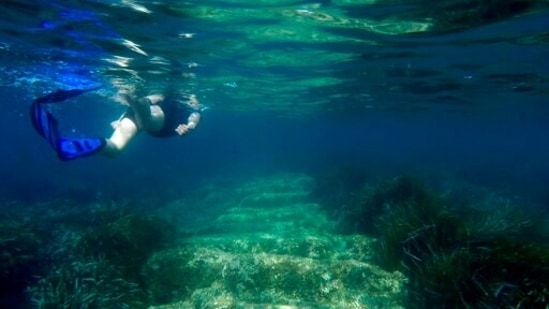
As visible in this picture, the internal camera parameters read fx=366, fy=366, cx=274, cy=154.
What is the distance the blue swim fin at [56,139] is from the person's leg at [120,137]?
75cm

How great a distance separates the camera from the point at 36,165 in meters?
47.3

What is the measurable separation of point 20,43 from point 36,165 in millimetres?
37314

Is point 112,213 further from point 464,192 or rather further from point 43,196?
point 464,192

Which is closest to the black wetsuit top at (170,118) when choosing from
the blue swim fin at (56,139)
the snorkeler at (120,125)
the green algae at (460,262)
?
the snorkeler at (120,125)

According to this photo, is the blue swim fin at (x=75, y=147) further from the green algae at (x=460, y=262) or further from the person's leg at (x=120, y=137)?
the green algae at (x=460, y=262)

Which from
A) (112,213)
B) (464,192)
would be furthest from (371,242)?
(464,192)

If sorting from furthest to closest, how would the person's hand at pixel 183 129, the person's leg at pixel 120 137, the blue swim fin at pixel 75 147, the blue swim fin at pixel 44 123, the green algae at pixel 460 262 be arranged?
the person's hand at pixel 183 129 < the person's leg at pixel 120 137 < the blue swim fin at pixel 75 147 < the blue swim fin at pixel 44 123 < the green algae at pixel 460 262

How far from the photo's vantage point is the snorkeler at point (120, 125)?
6930mm

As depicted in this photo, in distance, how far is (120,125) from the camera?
9.12 m

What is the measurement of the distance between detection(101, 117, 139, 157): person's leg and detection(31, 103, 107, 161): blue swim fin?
0.75 meters

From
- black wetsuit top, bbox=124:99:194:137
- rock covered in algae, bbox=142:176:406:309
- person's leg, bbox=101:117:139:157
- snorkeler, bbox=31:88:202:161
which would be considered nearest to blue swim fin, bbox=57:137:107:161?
snorkeler, bbox=31:88:202:161

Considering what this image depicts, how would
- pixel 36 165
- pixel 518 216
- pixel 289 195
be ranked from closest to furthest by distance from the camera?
pixel 518 216 < pixel 289 195 < pixel 36 165

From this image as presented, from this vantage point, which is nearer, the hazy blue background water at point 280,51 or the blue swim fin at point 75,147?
the blue swim fin at point 75,147

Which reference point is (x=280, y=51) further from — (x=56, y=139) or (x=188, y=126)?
(x=56, y=139)
